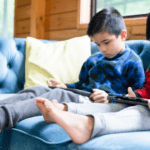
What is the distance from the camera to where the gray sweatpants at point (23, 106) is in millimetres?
789

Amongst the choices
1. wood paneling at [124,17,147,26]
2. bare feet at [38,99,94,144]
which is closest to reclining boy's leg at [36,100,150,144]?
bare feet at [38,99,94,144]

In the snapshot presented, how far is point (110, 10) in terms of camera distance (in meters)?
1.33

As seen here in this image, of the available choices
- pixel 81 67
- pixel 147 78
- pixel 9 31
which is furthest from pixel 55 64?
pixel 9 31

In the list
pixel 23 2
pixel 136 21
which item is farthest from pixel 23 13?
pixel 136 21

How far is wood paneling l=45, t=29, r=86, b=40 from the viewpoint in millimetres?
2182

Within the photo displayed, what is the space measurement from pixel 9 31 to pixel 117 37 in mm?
2259

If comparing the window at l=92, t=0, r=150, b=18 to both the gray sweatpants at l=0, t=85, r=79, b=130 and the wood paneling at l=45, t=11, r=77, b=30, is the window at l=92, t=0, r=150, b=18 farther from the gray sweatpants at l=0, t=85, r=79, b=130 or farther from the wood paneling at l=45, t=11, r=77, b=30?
the gray sweatpants at l=0, t=85, r=79, b=130

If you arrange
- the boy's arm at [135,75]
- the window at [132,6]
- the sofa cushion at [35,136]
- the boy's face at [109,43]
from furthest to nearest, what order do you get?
the window at [132,6] < the boy's face at [109,43] < the boy's arm at [135,75] < the sofa cushion at [35,136]

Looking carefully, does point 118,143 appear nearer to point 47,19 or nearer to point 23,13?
point 47,19

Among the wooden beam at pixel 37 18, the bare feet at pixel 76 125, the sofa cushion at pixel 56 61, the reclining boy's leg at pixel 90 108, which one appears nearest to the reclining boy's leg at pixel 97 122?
the bare feet at pixel 76 125

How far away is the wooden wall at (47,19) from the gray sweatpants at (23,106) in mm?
1174

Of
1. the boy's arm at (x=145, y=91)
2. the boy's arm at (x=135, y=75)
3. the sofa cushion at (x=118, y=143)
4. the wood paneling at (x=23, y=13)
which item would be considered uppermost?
the wood paneling at (x=23, y=13)

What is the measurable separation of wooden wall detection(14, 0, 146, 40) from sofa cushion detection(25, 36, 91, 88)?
0.56 metres

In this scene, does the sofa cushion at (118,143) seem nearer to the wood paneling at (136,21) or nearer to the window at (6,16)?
the wood paneling at (136,21)
